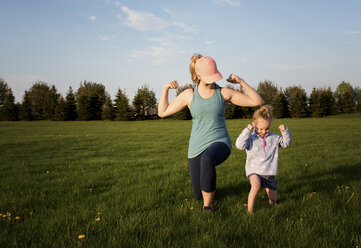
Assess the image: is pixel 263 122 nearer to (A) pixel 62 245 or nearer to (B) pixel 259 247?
(B) pixel 259 247

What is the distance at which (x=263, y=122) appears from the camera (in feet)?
11.8

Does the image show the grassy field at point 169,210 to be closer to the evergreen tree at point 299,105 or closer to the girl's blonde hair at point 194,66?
the girl's blonde hair at point 194,66

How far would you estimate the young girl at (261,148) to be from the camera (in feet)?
11.7

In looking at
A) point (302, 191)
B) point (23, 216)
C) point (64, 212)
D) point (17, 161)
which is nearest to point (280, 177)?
point (302, 191)

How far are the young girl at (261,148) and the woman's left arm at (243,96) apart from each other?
143 mm

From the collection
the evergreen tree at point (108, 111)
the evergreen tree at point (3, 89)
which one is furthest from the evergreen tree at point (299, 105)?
the evergreen tree at point (3, 89)

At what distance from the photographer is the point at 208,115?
364 cm

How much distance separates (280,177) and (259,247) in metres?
3.37

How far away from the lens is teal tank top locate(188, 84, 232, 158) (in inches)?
143

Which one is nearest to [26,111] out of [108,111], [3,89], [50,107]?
[50,107]

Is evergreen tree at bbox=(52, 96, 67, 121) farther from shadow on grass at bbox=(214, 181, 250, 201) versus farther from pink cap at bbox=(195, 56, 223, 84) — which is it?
pink cap at bbox=(195, 56, 223, 84)

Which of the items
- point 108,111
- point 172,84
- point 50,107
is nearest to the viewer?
point 172,84

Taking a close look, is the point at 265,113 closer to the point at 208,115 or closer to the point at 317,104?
the point at 208,115

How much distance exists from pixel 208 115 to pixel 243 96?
588 millimetres
